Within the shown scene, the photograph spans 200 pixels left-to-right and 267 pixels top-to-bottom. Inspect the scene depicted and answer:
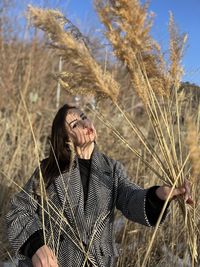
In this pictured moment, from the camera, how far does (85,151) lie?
1.99 meters

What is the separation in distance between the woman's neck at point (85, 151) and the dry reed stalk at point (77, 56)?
65cm

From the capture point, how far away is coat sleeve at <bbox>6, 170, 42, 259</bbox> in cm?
170

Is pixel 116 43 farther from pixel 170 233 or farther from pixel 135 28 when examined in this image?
pixel 170 233

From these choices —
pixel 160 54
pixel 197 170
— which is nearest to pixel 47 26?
pixel 160 54

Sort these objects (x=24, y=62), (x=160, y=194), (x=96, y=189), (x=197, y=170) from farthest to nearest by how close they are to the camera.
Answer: (x=24, y=62), (x=96, y=189), (x=160, y=194), (x=197, y=170)

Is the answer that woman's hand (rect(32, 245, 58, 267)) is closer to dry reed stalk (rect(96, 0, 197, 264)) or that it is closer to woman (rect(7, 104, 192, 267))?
woman (rect(7, 104, 192, 267))

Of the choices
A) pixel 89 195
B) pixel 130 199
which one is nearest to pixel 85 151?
pixel 89 195

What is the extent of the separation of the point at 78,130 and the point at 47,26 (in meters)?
0.71

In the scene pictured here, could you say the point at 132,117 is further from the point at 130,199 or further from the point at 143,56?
the point at 143,56

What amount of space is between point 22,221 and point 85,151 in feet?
1.45

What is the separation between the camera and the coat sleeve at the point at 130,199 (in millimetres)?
1650

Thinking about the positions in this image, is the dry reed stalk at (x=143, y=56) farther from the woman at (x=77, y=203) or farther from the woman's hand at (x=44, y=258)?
the woman's hand at (x=44, y=258)

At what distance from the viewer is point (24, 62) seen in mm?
5754

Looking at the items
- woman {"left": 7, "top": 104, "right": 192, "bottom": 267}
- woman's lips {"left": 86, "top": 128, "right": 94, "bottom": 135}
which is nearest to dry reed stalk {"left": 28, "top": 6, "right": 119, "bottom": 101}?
woman {"left": 7, "top": 104, "right": 192, "bottom": 267}
